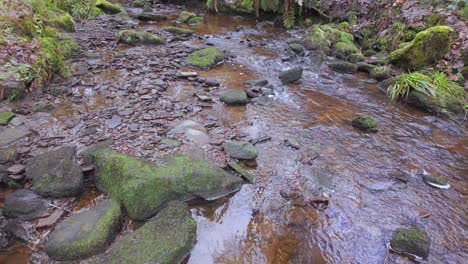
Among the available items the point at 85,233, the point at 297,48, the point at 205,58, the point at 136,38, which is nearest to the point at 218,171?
the point at 85,233

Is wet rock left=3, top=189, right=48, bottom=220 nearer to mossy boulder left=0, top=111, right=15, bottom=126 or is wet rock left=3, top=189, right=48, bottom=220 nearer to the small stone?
the small stone

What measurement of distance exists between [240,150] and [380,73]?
14.0 ft

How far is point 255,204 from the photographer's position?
326 centimetres

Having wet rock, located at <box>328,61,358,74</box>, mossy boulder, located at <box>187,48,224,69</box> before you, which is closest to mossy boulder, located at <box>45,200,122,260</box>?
mossy boulder, located at <box>187,48,224,69</box>

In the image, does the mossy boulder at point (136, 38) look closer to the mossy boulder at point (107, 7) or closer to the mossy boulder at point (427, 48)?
the mossy boulder at point (107, 7)

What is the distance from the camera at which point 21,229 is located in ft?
9.08

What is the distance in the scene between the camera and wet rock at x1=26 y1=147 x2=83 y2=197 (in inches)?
121

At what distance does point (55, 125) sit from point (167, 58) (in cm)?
308

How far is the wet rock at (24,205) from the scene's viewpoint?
2.87 m

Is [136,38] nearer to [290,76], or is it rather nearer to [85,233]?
[290,76]

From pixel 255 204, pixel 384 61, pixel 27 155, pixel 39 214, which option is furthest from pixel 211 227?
pixel 384 61

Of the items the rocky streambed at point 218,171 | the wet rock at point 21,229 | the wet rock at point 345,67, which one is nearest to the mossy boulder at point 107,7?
the rocky streambed at point 218,171

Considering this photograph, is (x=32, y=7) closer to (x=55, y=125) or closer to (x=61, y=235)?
(x=55, y=125)

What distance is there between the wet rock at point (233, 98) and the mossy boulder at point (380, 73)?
3.12 m
